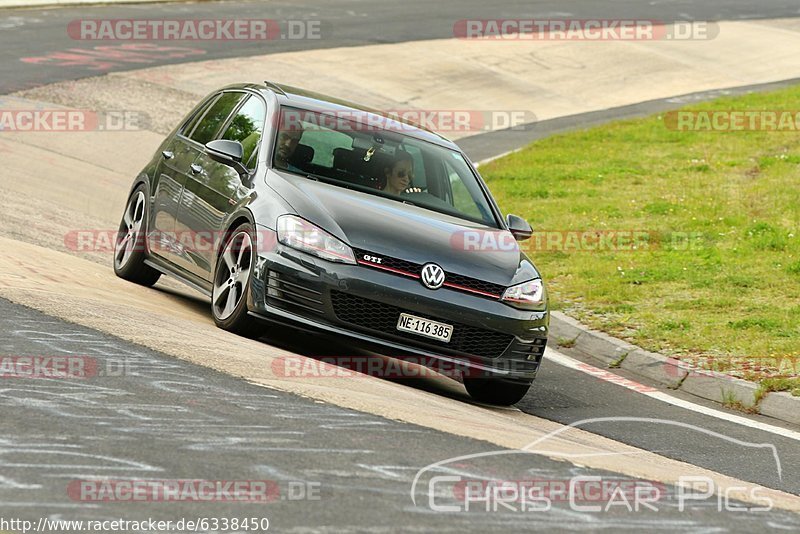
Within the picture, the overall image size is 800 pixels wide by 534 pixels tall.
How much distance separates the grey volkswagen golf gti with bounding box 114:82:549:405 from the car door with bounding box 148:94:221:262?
2 centimetres

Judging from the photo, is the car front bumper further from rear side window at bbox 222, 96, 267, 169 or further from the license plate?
rear side window at bbox 222, 96, 267, 169

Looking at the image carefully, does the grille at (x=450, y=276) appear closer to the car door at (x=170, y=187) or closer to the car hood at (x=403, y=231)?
the car hood at (x=403, y=231)

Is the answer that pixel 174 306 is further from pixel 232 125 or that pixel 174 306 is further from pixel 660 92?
pixel 660 92

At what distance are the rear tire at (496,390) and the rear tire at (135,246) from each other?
3178 millimetres

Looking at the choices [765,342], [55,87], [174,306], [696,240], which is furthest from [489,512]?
[55,87]

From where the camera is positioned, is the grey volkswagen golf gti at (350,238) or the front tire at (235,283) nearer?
the grey volkswagen golf gti at (350,238)

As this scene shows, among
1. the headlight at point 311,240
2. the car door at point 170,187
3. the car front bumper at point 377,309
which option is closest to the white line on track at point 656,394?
the car front bumper at point 377,309

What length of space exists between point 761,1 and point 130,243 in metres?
31.8

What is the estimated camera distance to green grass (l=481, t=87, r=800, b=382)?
37.0ft

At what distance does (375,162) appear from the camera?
9.51 metres

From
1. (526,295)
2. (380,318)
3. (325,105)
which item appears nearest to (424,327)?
(380,318)

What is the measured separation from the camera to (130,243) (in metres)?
10.9

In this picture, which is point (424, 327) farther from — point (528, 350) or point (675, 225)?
point (675, 225)

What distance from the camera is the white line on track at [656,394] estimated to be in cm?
883
